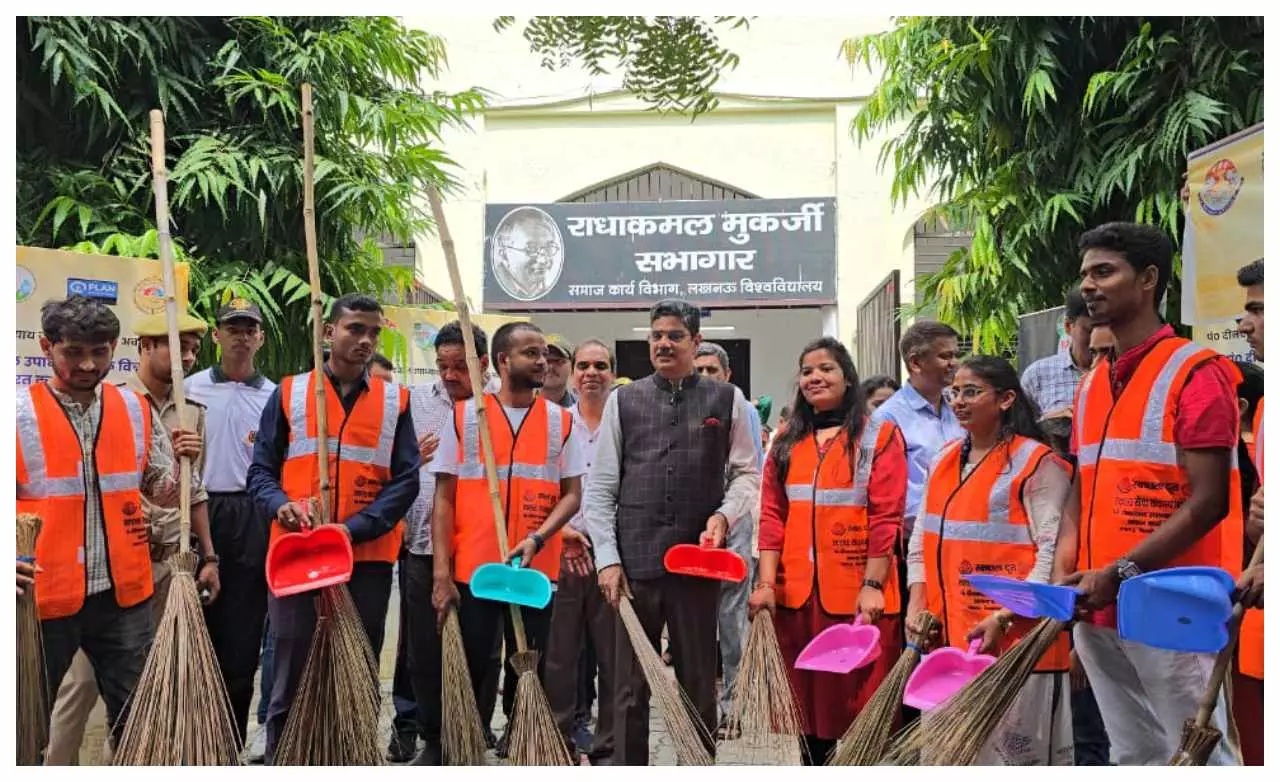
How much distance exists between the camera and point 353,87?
5.74m

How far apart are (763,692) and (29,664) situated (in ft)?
6.33

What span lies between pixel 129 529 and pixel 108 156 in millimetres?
2886

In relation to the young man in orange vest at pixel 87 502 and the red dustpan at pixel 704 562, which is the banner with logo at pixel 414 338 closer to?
the young man in orange vest at pixel 87 502

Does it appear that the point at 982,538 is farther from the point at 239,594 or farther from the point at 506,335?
the point at 239,594

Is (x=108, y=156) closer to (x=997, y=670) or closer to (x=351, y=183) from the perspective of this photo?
(x=351, y=183)

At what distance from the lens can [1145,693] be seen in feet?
9.22

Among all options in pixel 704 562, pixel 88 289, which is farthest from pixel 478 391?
pixel 88 289

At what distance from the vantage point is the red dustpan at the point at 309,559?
134 inches

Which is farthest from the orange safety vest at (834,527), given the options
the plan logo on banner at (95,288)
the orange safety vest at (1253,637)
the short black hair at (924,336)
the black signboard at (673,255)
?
the black signboard at (673,255)

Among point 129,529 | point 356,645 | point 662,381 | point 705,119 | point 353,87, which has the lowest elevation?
point 356,645

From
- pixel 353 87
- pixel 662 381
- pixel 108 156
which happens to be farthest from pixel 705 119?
pixel 108 156

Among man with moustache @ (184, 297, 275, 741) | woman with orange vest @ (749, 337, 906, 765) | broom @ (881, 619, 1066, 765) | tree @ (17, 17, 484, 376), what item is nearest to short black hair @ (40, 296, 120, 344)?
man with moustache @ (184, 297, 275, 741)
